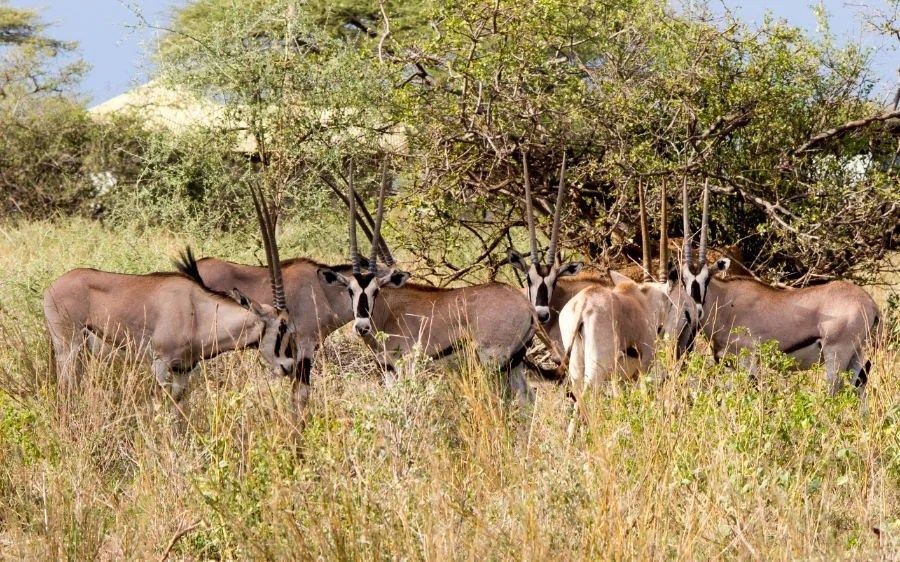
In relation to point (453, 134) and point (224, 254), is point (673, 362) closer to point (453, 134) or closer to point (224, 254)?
point (453, 134)

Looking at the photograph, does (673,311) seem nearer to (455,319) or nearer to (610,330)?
(610,330)

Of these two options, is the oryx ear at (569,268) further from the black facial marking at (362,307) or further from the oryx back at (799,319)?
the black facial marking at (362,307)

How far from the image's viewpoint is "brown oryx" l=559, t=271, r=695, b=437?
242 inches

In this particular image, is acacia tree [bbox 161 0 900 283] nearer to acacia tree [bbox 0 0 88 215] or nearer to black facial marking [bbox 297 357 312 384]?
black facial marking [bbox 297 357 312 384]

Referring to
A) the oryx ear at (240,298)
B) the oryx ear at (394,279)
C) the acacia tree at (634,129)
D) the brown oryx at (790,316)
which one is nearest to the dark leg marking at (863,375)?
the brown oryx at (790,316)

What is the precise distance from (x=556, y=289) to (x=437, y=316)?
32.0 inches

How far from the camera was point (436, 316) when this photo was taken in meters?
6.84

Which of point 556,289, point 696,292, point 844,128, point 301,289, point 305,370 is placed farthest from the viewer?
point 844,128

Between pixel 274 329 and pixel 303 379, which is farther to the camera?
pixel 303 379

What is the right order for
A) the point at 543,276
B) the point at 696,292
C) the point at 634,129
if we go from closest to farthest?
the point at 696,292, the point at 543,276, the point at 634,129

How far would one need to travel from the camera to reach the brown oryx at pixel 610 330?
6152 millimetres

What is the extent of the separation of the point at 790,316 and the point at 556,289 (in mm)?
1379

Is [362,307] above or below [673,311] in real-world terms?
above

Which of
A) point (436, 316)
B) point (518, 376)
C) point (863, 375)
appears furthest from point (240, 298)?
point (863, 375)
